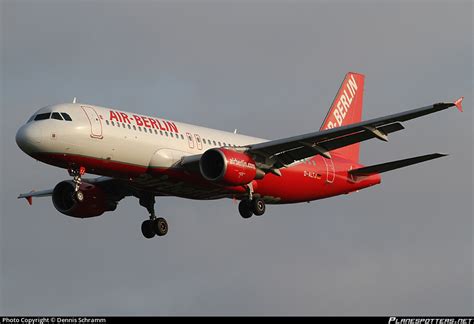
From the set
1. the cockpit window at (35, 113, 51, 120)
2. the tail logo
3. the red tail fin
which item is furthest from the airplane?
the tail logo

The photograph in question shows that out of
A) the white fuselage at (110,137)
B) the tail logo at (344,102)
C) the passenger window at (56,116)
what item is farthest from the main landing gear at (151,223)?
the tail logo at (344,102)

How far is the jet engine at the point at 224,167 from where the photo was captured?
5906cm

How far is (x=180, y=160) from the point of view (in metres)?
59.6

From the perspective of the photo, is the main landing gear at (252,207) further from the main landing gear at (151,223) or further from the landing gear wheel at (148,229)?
the landing gear wheel at (148,229)

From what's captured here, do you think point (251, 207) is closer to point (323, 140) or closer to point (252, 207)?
point (252, 207)

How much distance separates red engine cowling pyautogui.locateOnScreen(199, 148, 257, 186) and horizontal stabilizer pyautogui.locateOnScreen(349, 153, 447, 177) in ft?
30.3

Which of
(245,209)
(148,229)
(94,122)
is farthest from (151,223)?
(94,122)

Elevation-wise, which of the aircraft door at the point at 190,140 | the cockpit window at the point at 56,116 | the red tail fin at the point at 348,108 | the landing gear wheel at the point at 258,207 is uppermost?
the red tail fin at the point at 348,108

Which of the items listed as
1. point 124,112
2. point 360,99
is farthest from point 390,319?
point 360,99

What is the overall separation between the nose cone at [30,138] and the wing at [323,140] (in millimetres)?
11103

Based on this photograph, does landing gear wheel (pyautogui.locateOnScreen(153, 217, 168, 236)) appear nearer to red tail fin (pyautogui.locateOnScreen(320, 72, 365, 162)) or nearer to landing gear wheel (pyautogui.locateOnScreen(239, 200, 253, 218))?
landing gear wheel (pyautogui.locateOnScreen(239, 200, 253, 218))

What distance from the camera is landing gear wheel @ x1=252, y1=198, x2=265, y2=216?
→ 62594 millimetres

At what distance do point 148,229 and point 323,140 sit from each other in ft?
37.0

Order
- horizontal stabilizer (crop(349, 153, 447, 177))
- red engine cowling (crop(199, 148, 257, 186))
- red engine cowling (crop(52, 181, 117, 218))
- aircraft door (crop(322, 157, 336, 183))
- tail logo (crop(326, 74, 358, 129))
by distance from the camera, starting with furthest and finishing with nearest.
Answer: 1. tail logo (crop(326, 74, 358, 129))
2. aircraft door (crop(322, 157, 336, 183))
3. red engine cowling (crop(52, 181, 117, 218))
4. horizontal stabilizer (crop(349, 153, 447, 177))
5. red engine cowling (crop(199, 148, 257, 186))
